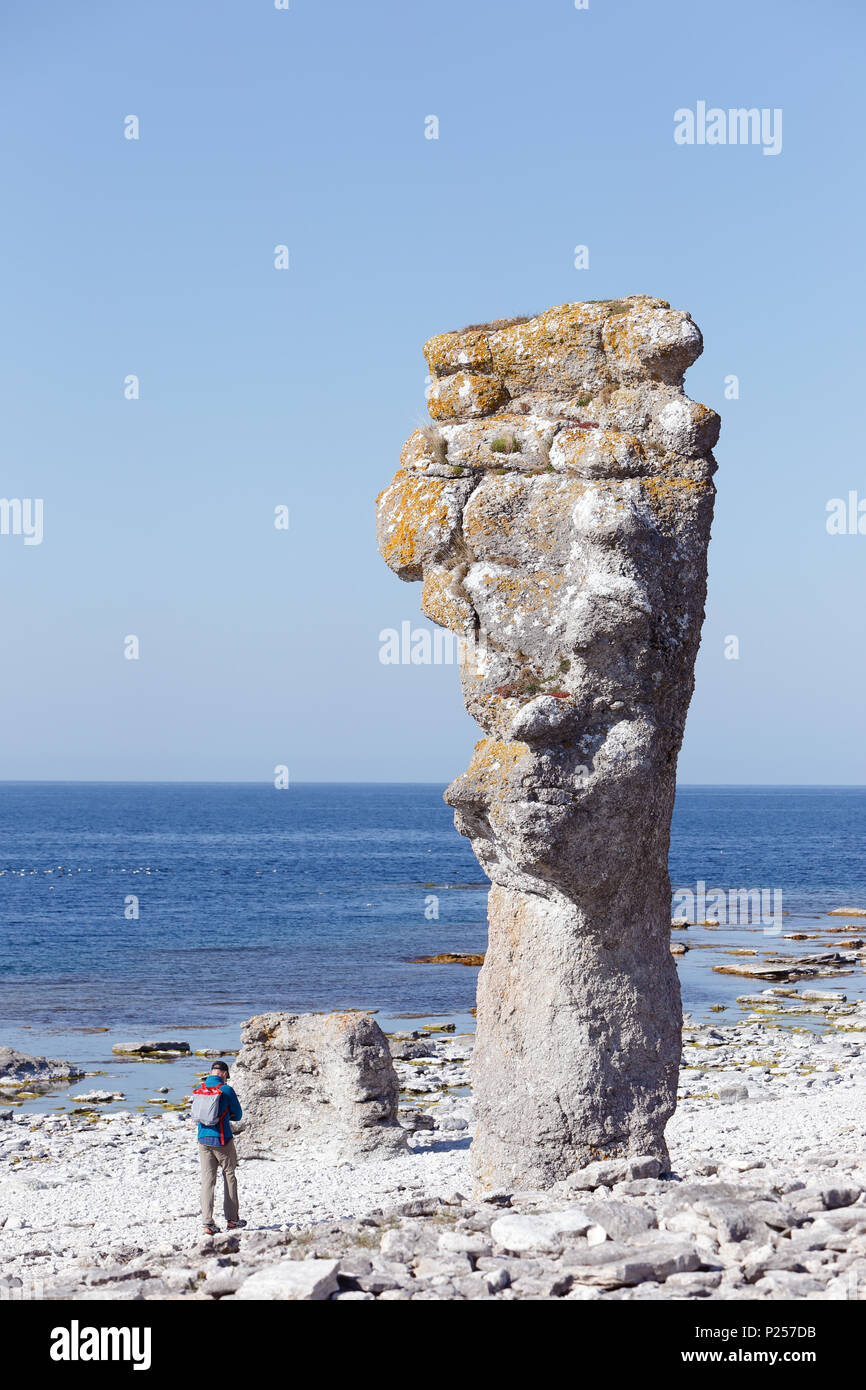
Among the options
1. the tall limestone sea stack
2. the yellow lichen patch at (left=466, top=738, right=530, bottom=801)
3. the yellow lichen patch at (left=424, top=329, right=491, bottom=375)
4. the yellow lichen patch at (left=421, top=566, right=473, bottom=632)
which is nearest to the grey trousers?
the tall limestone sea stack

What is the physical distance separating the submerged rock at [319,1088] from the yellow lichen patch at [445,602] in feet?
26.7

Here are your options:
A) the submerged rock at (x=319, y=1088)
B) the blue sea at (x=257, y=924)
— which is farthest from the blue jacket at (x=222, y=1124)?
the blue sea at (x=257, y=924)

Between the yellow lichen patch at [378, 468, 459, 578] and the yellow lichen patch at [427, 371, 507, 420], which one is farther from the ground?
the yellow lichen patch at [427, 371, 507, 420]

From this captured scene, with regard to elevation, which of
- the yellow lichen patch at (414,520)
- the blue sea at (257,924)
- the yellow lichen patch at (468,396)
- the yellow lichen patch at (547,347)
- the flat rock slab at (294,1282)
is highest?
the yellow lichen patch at (547,347)

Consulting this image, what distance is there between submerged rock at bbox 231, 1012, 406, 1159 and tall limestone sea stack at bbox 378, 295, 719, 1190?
20.3ft

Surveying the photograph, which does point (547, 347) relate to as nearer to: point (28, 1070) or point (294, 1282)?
point (294, 1282)

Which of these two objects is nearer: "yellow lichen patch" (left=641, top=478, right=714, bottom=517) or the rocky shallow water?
the rocky shallow water

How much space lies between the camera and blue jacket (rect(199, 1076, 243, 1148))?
13219 mm

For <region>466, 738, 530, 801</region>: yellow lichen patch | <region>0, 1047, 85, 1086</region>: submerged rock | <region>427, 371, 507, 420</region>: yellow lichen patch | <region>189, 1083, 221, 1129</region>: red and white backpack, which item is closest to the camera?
<region>466, 738, 530, 801</region>: yellow lichen patch

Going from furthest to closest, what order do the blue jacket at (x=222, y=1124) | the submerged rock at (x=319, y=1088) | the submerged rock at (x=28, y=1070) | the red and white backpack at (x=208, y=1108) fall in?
the submerged rock at (x=28, y=1070), the submerged rock at (x=319, y=1088), the blue jacket at (x=222, y=1124), the red and white backpack at (x=208, y=1108)

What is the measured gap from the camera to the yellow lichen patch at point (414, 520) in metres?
11.4

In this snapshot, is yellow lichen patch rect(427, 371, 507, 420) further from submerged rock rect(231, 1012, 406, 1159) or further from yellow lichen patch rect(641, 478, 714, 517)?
submerged rock rect(231, 1012, 406, 1159)

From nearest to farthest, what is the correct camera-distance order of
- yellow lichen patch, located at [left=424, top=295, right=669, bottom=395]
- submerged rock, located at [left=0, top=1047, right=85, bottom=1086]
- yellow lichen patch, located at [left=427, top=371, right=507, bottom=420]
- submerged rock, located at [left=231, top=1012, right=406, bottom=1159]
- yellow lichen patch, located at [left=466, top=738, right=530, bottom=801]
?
yellow lichen patch, located at [left=466, top=738, right=530, bottom=801], yellow lichen patch, located at [left=424, top=295, right=669, bottom=395], yellow lichen patch, located at [left=427, top=371, right=507, bottom=420], submerged rock, located at [left=231, top=1012, right=406, bottom=1159], submerged rock, located at [left=0, top=1047, right=85, bottom=1086]

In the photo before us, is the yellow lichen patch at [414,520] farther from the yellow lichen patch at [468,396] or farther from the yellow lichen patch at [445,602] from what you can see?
the yellow lichen patch at [468,396]
